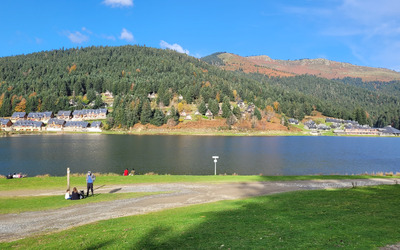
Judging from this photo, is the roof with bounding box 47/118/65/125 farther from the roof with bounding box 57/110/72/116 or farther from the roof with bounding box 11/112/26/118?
the roof with bounding box 11/112/26/118

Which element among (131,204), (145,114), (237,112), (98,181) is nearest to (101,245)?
(131,204)

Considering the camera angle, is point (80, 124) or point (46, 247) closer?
point (46, 247)

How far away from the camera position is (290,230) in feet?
37.5

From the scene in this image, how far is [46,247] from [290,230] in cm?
1052

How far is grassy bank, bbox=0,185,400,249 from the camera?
10.1 m

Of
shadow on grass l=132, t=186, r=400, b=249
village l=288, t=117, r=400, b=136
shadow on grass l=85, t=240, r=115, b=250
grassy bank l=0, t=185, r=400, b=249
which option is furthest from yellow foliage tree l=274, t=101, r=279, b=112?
shadow on grass l=85, t=240, r=115, b=250

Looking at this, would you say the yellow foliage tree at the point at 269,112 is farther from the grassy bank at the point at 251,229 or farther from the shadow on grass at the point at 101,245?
the shadow on grass at the point at 101,245

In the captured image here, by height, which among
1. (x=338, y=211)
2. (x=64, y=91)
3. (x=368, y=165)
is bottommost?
(x=368, y=165)

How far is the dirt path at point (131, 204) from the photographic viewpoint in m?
14.8

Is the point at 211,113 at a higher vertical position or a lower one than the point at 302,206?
higher

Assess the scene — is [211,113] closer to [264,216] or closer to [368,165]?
[368,165]

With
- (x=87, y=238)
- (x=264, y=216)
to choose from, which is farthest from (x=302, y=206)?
(x=87, y=238)

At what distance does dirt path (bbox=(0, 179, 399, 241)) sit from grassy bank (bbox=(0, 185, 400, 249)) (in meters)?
1.79

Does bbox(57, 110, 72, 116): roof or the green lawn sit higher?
bbox(57, 110, 72, 116): roof
